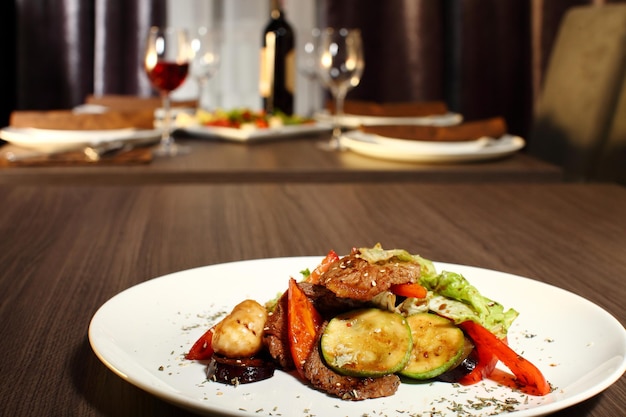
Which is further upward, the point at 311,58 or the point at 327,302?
the point at 311,58

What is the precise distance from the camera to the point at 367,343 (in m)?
0.60

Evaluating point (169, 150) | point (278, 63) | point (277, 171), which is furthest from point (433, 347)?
point (278, 63)

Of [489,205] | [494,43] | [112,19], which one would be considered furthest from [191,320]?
[494,43]

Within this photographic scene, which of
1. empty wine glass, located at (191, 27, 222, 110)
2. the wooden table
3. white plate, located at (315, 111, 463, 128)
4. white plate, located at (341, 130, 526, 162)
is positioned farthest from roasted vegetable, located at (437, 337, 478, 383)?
white plate, located at (315, 111, 463, 128)

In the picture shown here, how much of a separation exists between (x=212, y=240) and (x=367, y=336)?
1.72ft

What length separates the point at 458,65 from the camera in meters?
4.52

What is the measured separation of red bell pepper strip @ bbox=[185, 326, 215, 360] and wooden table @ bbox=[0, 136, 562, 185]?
1.08 meters

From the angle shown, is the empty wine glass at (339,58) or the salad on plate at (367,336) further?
the empty wine glass at (339,58)

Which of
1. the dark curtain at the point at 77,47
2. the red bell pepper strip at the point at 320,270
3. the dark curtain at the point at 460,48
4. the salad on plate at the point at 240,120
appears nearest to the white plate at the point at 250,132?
the salad on plate at the point at 240,120

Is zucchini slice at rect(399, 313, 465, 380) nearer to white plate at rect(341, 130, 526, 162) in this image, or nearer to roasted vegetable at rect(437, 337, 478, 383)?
roasted vegetable at rect(437, 337, 478, 383)

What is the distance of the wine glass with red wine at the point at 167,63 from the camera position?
2027 mm

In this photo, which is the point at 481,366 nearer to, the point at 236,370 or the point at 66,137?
the point at 236,370

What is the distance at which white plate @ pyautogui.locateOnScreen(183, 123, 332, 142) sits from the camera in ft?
7.32

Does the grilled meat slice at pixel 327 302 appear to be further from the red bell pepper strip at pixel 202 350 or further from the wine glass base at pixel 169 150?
the wine glass base at pixel 169 150
